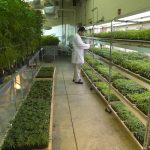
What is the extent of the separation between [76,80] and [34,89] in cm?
184

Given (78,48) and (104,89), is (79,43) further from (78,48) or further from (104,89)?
(104,89)

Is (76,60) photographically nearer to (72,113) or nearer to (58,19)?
(72,113)

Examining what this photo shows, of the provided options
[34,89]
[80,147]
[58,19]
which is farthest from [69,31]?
[80,147]

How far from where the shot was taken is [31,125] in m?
2.68

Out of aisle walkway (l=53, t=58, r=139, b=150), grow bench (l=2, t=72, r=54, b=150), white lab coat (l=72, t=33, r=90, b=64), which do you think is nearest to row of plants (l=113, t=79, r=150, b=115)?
aisle walkway (l=53, t=58, r=139, b=150)

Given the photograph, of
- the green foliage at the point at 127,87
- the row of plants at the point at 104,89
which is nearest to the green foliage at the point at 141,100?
the green foliage at the point at 127,87

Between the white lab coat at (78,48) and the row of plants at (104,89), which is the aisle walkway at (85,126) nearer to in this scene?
the row of plants at (104,89)

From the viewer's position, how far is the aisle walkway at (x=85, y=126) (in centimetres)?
274

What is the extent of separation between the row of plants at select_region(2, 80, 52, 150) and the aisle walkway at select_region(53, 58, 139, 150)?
0.29 meters

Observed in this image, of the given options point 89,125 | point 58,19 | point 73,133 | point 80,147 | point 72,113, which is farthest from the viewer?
point 58,19

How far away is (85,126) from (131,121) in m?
0.66

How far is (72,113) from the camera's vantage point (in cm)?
378

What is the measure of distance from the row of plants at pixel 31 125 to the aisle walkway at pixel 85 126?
29 cm

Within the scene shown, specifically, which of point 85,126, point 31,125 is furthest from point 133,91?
point 31,125
